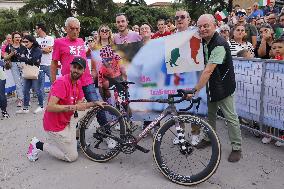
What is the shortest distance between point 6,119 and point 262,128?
18.5 feet

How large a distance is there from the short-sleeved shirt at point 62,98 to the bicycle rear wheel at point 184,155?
4.62 feet

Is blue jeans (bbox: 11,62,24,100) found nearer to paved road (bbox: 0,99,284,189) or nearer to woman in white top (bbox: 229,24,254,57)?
paved road (bbox: 0,99,284,189)

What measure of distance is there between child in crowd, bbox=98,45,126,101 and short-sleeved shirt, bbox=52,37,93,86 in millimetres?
261

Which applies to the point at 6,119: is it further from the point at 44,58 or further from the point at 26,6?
the point at 26,6

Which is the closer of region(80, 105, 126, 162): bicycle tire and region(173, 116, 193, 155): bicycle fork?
region(173, 116, 193, 155): bicycle fork

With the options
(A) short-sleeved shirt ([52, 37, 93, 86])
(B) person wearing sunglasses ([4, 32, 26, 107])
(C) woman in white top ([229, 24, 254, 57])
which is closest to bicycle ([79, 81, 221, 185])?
(A) short-sleeved shirt ([52, 37, 93, 86])

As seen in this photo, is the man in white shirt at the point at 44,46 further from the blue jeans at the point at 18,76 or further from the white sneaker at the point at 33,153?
the white sneaker at the point at 33,153

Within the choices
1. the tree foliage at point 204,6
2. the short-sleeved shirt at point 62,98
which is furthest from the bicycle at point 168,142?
the tree foliage at point 204,6

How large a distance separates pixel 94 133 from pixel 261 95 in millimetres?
2618

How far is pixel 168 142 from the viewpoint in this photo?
448cm

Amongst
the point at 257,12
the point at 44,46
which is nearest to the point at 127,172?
the point at 44,46

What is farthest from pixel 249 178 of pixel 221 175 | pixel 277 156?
pixel 277 156

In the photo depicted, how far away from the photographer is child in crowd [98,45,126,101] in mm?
5488

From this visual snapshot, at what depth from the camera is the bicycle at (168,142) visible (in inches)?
161
